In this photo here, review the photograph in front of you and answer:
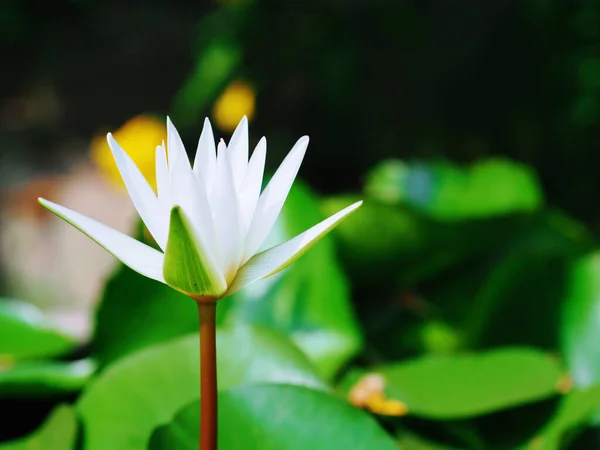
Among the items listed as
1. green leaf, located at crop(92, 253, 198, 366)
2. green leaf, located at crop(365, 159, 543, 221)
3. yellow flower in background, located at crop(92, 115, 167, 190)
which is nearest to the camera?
green leaf, located at crop(92, 253, 198, 366)

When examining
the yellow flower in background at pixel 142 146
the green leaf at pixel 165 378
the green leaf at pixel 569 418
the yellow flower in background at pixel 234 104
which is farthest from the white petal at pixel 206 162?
Result: the yellow flower in background at pixel 234 104

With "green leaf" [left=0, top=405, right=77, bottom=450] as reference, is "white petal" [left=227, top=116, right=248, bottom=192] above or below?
above

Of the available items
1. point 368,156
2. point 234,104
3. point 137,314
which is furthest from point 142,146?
point 137,314

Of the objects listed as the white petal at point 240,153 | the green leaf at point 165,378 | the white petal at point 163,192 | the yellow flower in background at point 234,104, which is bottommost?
the green leaf at point 165,378

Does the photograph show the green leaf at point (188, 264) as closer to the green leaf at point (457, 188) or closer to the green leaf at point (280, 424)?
the green leaf at point (280, 424)

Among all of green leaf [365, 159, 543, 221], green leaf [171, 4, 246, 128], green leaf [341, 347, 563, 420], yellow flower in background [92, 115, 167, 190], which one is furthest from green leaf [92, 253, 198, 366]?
green leaf [171, 4, 246, 128]

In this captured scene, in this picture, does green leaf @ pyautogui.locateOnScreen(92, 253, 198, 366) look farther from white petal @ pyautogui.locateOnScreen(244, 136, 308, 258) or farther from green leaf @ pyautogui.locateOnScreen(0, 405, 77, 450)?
white petal @ pyautogui.locateOnScreen(244, 136, 308, 258)
